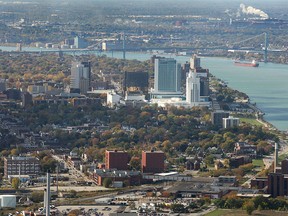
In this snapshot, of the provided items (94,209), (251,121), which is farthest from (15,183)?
(251,121)

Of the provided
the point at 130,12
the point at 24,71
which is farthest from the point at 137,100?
the point at 130,12

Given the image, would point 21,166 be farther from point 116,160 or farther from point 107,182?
point 107,182

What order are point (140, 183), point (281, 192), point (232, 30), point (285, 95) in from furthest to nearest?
point (232, 30)
point (285, 95)
point (140, 183)
point (281, 192)

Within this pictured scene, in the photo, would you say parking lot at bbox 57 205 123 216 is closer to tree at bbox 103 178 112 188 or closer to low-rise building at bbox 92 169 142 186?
tree at bbox 103 178 112 188

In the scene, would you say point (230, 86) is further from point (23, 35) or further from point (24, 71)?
point (23, 35)

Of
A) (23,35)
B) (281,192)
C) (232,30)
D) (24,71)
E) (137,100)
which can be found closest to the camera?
(281,192)

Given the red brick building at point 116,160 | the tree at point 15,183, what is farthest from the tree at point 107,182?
the red brick building at point 116,160

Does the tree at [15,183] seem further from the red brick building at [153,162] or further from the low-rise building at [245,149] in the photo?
the low-rise building at [245,149]
